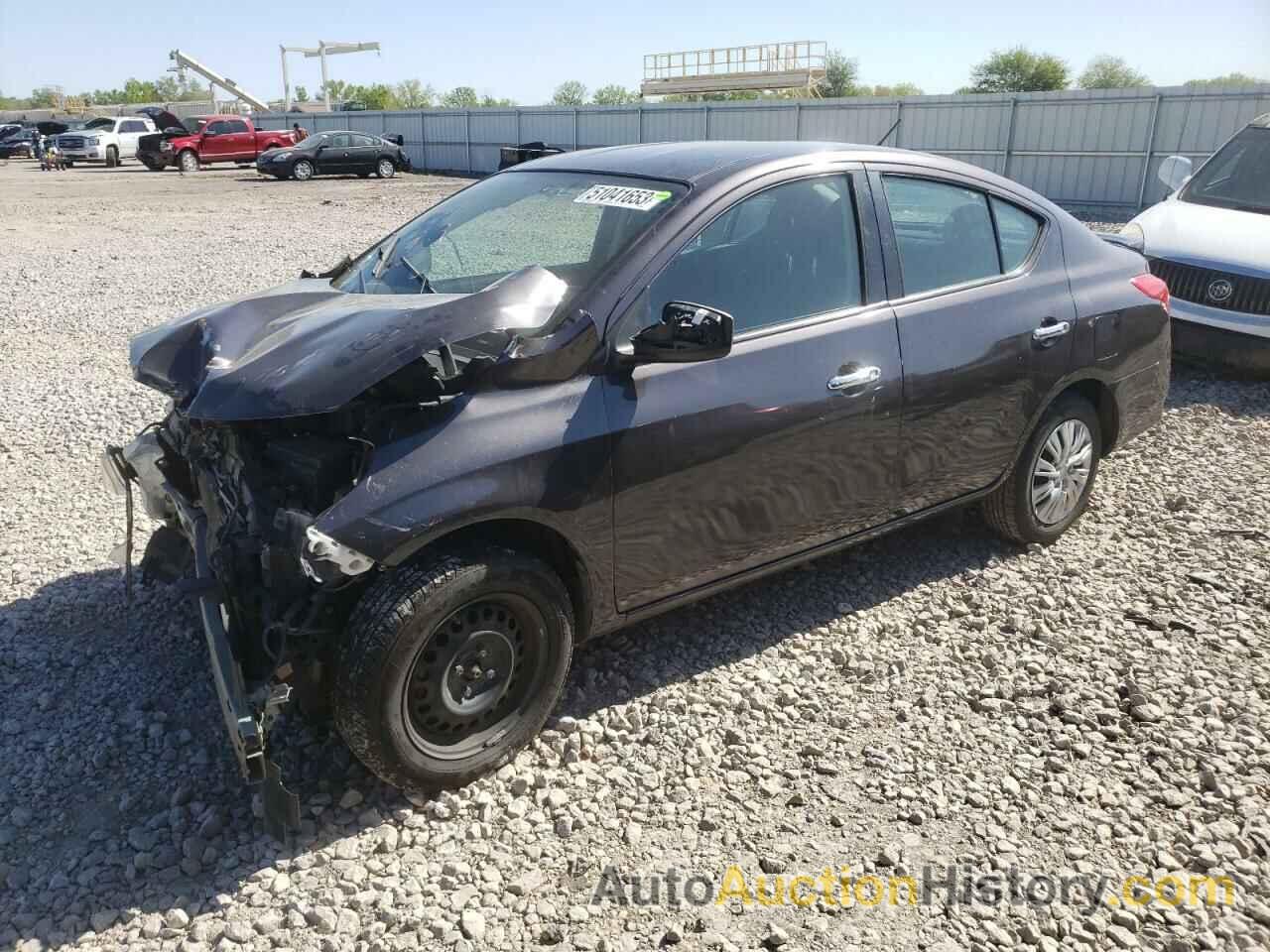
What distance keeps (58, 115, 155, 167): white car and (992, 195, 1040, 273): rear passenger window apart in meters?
37.9

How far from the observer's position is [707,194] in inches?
139

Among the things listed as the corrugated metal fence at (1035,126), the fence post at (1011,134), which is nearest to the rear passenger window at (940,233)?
the corrugated metal fence at (1035,126)

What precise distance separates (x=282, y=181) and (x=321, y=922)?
29585 millimetres

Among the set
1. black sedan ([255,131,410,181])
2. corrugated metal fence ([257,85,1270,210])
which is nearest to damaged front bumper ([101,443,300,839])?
corrugated metal fence ([257,85,1270,210])

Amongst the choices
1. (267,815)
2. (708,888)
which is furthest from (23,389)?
(708,888)

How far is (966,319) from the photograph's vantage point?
163 inches

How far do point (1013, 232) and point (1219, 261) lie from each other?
154 inches

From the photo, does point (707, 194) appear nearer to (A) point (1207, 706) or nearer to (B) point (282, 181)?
(A) point (1207, 706)

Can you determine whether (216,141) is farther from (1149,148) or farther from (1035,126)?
(1149,148)

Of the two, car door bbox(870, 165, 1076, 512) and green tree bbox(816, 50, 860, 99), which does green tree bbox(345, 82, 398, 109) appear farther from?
car door bbox(870, 165, 1076, 512)

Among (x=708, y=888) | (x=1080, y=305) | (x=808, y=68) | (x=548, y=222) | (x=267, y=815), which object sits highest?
(x=808, y=68)

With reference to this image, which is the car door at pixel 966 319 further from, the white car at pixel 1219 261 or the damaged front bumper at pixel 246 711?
the white car at pixel 1219 261

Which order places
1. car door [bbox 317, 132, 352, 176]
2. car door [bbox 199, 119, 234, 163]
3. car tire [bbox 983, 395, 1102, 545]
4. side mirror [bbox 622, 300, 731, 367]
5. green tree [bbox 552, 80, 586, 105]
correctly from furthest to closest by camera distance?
green tree [bbox 552, 80, 586, 105], car door [bbox 199, 119, 234, 163], car door [bbox 317, 132, 352, 176], car tire [bbox 983, 395, 1102, 545], side mirror [bbox 622, 300, 731, 367]

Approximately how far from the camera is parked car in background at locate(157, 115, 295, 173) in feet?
108
